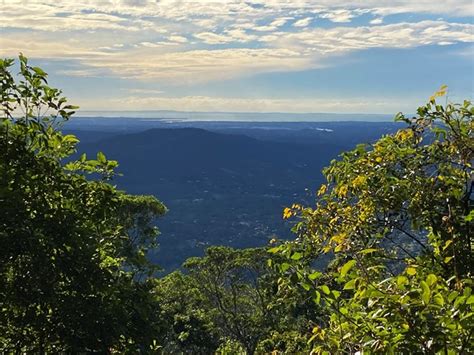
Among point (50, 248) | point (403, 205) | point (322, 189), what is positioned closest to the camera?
point (50, 248)

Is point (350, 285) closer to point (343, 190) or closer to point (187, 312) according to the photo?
point (343, 190)

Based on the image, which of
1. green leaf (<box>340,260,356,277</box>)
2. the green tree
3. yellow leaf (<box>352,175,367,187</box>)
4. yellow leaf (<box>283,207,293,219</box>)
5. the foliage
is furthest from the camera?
the foliage

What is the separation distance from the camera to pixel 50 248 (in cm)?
484

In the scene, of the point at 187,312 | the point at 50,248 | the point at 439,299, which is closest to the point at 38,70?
the point at 50,248

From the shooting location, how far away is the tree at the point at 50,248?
4.82m

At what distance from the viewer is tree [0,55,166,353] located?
482 cm

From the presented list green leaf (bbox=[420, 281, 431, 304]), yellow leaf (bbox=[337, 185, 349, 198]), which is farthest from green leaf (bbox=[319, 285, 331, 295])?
yellow leaf (bbox=[337, 185, 349, 198])

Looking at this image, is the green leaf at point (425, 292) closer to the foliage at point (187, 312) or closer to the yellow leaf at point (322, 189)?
the yellow leaf at point (322, 189)

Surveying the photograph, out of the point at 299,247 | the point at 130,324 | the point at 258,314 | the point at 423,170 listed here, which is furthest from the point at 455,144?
the point at 258,314

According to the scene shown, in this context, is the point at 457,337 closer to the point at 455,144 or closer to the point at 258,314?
the point at 455,144

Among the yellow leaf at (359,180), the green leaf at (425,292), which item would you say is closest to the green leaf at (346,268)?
the green leaf at (425,292)

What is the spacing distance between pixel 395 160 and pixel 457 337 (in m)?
3.21

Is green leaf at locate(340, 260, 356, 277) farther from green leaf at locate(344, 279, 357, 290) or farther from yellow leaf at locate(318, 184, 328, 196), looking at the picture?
yellow leaf at locate(318, 184, 328, 196)

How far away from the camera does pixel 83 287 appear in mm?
5023
